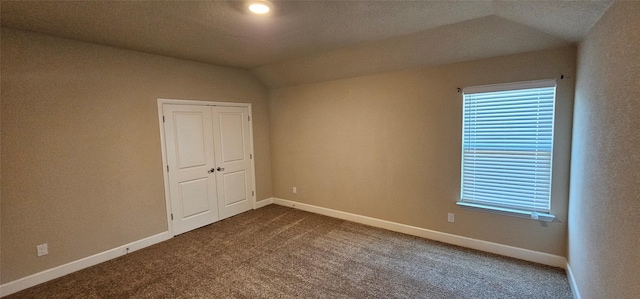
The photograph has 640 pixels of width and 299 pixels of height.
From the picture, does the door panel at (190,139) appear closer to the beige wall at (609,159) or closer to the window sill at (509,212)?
the window sill at (509,212)

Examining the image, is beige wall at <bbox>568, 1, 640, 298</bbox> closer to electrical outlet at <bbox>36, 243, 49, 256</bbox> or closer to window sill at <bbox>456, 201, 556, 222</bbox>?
window sill at <bbox>456, 201, 556, 222</bbox>

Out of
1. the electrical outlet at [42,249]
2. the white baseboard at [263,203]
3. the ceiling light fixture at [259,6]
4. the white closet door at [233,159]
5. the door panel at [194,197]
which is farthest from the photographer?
the white baseboard at [263,203]

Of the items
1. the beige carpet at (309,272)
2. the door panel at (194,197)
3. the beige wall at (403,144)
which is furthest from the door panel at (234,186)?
the beige carpet at (309,272)

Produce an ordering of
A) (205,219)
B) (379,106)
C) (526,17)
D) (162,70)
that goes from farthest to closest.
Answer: (205,219), (379,106), (162,70), (526,17)

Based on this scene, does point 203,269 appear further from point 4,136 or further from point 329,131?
point 329,131

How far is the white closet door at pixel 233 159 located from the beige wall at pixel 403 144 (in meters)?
0.64

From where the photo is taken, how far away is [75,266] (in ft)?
9.78

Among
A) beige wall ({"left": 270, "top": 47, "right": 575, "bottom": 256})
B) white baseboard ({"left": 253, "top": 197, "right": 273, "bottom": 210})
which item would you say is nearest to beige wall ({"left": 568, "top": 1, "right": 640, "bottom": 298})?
beige wall ({"left": 270, "top": 47, "right": 575, "bottom": 256})

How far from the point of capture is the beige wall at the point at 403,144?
9.21 feet

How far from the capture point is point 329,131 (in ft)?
14.7

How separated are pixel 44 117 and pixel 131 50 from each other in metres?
1.19

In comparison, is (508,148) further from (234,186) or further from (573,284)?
(234,186)

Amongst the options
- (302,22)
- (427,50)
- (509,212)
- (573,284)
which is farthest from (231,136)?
(573,284)

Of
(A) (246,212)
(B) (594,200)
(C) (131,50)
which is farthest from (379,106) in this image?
(C) (131,50)
